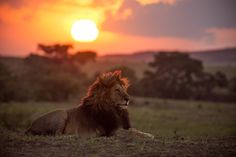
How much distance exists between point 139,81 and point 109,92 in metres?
39.1

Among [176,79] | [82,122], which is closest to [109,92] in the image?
[82,122]

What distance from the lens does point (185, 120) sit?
2609 centimetres

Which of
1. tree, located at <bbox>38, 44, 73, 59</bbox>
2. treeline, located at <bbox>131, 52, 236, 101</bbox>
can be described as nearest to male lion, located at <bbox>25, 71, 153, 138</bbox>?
treeline, located at <bbox>131, 52, 236, 101</bbox>

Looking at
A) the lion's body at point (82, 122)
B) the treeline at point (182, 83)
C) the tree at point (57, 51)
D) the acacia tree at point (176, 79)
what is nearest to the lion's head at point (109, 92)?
the lion's body at point (82, 122)

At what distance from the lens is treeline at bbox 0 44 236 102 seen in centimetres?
3931

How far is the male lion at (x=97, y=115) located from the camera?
34.7 feet

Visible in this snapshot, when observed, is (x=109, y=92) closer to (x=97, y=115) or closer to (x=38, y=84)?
(x=97, y=115)

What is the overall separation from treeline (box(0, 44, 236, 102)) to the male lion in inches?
1047

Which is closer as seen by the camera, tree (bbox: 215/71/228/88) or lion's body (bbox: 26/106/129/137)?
lion's body (bbox: 26/106/129/137)

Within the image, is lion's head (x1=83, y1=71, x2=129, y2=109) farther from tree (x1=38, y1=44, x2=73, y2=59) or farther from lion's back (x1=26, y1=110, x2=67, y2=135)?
tree (x1=38, y1=44, x2=73, y2=59)

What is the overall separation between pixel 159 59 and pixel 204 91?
6879 mm

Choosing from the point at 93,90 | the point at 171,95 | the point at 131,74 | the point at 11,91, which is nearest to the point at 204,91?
the point at 171,95

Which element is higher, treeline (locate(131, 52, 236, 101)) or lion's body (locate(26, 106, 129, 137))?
treeline (locate(131, 52, 236, 101))

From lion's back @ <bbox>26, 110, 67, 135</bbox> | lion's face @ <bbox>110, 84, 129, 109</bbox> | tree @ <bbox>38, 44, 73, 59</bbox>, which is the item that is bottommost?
lion's back @ <bbox>26, 110, 67, 135</bbox>
